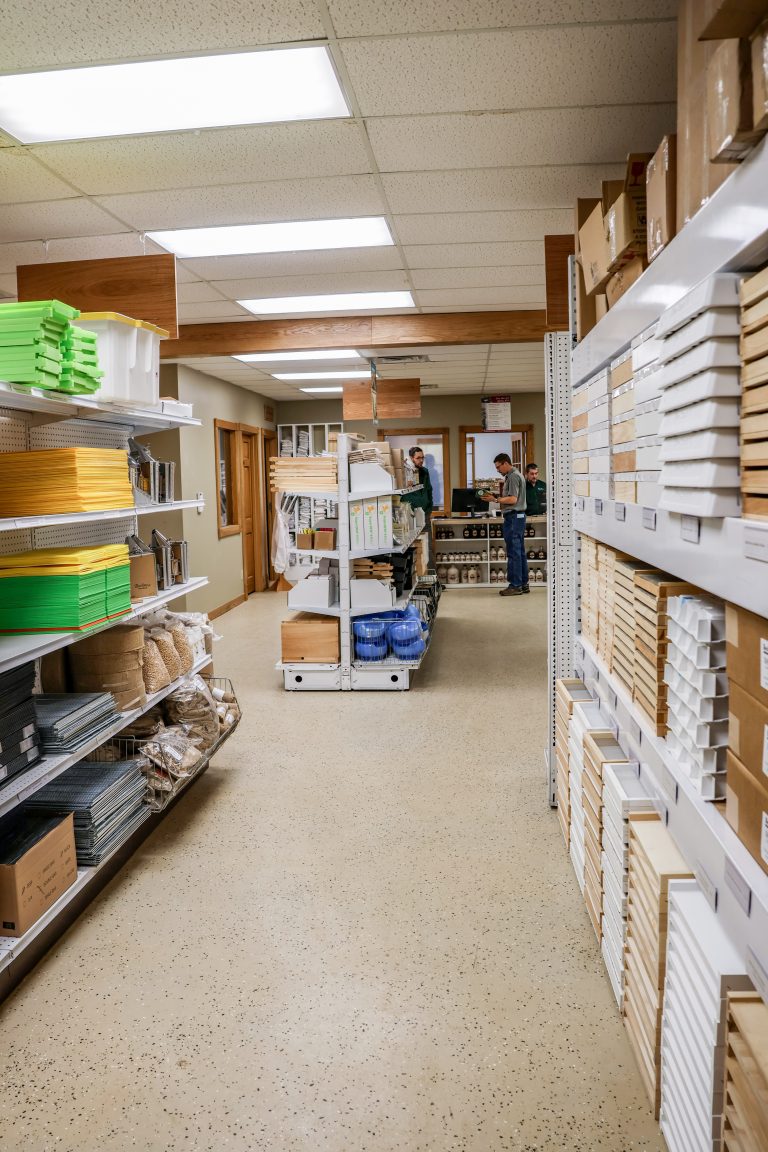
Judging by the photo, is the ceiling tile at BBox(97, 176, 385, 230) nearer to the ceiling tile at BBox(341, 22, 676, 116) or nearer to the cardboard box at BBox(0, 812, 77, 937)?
the ceiling tile at BBox(341, 22, 676, 116)

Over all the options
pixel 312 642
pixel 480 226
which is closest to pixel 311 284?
pixel 480 226

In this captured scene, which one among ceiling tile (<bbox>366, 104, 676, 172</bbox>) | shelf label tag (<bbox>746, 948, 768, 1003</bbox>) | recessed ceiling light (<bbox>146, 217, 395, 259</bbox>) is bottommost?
shelf label tag (<bbox>746, 948, 768, 1003</bbox>)

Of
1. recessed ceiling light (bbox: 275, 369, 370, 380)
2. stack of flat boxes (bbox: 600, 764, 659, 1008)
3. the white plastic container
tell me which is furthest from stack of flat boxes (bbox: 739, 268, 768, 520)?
recessed ceiling light (bbox: 275, 369, 370, 380)

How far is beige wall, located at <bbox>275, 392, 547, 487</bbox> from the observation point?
42.2 ft

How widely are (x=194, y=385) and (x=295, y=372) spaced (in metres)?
1.28

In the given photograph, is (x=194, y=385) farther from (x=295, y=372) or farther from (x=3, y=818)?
(x=3, y=818)

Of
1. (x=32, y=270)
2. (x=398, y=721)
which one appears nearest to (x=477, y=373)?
(x=398, y=721)

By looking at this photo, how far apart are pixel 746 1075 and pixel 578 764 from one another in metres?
1.57

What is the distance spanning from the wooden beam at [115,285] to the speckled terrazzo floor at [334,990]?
2.39m

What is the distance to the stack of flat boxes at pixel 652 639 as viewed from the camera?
1.83m

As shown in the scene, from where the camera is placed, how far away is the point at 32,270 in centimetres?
379

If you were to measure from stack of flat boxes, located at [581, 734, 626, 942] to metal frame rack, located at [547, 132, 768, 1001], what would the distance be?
0.08 m

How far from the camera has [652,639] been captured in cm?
189

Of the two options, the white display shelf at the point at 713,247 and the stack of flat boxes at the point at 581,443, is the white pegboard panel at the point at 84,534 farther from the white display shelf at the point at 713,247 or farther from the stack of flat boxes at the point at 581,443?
the white display shelf at the point at 713,247
